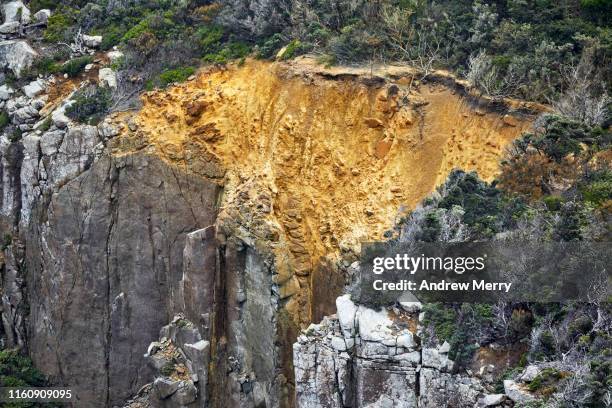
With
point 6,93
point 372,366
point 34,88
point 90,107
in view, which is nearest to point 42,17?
point 6,93

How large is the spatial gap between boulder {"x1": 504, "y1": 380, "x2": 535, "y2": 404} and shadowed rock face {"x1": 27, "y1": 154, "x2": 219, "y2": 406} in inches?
418

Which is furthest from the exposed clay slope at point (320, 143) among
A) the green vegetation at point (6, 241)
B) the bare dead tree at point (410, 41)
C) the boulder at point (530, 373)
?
the boulder at point (530, 373)

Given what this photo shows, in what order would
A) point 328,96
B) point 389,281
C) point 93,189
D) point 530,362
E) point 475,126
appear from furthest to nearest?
point 93,189, point 328,96, point 475,126, point 389,281, point 530,362

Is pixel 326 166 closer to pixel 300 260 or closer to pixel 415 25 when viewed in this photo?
pixel 300 260

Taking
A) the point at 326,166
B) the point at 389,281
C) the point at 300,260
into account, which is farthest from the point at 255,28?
the point at 389,281

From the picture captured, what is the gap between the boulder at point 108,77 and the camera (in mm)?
25391

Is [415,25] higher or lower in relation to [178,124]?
higher

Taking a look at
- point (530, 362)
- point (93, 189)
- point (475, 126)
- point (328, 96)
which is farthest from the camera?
point (93, 189)

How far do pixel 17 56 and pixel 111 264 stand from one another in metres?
8.28

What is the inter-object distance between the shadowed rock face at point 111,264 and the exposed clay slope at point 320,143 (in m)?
0.91

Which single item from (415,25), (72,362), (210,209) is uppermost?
(415,25)

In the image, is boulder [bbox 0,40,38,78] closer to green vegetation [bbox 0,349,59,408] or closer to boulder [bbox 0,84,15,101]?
boulder [bbox 0,84,15,101]

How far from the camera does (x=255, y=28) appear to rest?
81.3ft

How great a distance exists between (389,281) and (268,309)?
4.65 m
